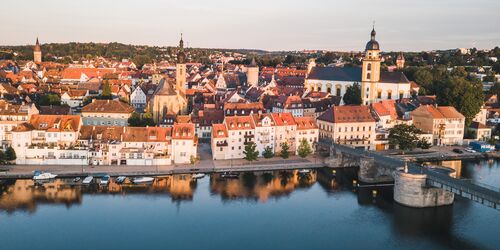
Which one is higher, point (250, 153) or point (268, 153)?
point (250, 153)

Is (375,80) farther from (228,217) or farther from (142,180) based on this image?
(228,217)

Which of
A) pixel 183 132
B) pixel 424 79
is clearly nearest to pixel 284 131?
pixel 183 132

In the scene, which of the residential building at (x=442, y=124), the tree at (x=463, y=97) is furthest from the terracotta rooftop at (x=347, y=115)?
the tree at (x=463, y=97)

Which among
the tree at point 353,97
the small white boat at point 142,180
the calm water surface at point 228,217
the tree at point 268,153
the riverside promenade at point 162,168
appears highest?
the tree at point 353,97

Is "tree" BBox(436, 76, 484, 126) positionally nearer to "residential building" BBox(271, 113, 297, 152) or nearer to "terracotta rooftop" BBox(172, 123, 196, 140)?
"residential building" BBox(271, 113, 297, 152)

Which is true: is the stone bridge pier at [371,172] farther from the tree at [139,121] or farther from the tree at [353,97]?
the tree at [353,97]

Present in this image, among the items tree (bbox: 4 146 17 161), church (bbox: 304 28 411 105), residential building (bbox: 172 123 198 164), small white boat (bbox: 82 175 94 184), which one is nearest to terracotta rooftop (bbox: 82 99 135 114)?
residential building (bbox: 172 123 198 164)

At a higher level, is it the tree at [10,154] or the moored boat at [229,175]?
the tree at [10,154]
